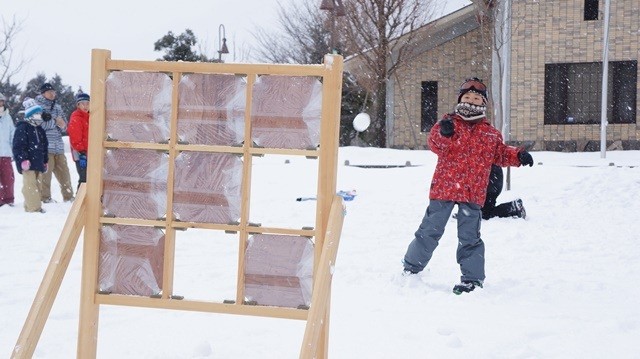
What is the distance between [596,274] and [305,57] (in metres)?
36.2

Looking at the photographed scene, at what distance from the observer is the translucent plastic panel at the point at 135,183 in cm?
359

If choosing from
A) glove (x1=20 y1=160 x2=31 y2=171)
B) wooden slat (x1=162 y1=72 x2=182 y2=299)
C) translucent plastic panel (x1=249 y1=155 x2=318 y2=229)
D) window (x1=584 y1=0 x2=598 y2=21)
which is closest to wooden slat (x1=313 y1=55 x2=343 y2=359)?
wooden slat (x1=162 y1=72 x2=182 y2=299)

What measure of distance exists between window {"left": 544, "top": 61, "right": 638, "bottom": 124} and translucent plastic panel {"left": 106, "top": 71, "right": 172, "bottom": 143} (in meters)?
20.5

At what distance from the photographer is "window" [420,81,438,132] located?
26.7 metres

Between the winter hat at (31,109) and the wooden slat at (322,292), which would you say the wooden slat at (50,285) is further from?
the winter hat at (31,109)

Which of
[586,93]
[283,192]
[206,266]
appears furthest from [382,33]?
[206,266]

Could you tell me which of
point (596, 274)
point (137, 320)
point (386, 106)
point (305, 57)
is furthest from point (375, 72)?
point (137, 320)

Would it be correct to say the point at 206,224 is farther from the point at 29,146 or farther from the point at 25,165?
the point at 29,146

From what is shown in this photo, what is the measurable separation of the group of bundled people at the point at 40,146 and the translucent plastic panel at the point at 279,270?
27.8ft

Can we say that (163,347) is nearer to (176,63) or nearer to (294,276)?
(294,276)

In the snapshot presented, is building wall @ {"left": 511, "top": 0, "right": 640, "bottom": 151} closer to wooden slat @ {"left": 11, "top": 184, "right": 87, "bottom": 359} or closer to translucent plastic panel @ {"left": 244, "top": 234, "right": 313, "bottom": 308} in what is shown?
translucent plastic panel @ {"left": 244, "top": 234, "right": 313, "bottom": 308}

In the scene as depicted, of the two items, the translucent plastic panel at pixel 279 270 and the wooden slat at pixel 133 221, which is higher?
the wooden slat at pixel 133 221

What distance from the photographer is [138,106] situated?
3586mm

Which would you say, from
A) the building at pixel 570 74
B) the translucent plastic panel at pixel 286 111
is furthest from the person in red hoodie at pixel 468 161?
the building at pixel 570 74
